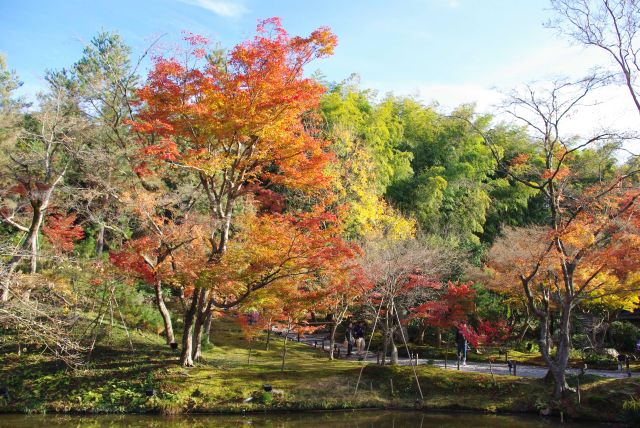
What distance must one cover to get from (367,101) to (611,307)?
14.7 meters

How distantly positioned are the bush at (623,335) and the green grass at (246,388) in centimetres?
957

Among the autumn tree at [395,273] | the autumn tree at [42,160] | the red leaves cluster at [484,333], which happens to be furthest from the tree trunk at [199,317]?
the red leaves cluster at [484,333]

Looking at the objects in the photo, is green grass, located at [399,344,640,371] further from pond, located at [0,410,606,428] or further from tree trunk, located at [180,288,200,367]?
tree trunk, located at [180,288,200,367]

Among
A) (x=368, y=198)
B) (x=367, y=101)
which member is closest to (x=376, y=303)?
(x=368, y=198)

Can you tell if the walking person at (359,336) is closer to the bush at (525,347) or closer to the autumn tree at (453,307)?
the autumn tree at (453,307)

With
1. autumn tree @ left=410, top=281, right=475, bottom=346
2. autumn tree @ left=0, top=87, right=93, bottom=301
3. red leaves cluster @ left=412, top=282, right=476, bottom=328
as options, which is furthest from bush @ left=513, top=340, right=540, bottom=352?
autumn tree @ left=0, top=87, right=93, bottom=301

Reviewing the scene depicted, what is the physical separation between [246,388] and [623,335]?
16644mm

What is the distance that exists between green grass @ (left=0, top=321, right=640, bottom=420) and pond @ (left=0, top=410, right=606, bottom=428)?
0.36 meters

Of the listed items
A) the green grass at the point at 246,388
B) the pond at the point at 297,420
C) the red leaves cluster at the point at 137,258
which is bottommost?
the pond at the point at 297,420

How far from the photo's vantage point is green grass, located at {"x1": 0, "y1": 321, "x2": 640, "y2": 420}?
38.8 ft

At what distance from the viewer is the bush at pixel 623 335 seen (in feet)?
67.5

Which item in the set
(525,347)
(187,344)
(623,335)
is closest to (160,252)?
(187,344)

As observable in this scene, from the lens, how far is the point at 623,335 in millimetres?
20844

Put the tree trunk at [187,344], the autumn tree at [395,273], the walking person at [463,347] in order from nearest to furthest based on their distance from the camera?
the tree trunk at [187,344]
the autumn tree at [395,273]
the walking person at [463,347]
